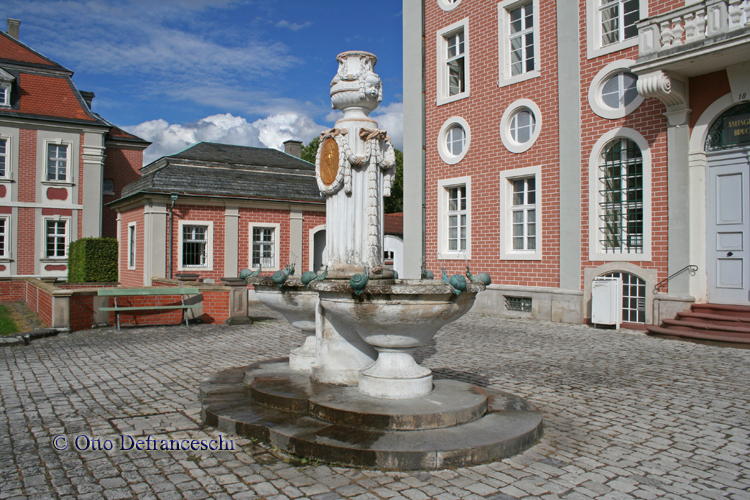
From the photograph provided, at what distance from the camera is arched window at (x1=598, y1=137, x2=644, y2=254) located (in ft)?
38.3

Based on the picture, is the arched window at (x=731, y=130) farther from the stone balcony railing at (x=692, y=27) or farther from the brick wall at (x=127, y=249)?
the brick wall at (x=127, y=249)

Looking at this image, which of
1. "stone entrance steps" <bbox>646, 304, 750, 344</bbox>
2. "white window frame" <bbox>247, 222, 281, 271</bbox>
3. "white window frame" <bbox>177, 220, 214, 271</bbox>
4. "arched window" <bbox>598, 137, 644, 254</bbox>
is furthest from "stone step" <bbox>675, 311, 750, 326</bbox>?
"white window frame" <bbox>177, 220, 214, 271</bbox>

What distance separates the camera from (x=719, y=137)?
34.3 feet

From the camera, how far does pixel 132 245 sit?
68.1 ft

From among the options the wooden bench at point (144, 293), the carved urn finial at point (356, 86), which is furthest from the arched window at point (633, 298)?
the wooden bench at point (144, 293)

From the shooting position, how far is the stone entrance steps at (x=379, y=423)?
12.2 ft

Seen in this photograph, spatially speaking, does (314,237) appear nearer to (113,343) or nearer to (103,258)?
(103,258)

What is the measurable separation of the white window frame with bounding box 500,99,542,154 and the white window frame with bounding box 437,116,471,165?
1172 mm

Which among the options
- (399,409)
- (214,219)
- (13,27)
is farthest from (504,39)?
(13,27)

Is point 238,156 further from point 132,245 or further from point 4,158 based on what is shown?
point 4,158

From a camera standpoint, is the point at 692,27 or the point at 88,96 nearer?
the point at 692,27

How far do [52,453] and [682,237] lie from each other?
34.8 ft

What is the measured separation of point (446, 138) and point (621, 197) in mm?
5524

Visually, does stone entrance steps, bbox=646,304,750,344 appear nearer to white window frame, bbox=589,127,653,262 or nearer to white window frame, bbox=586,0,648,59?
white window frame, bbox=589,127,653,262
